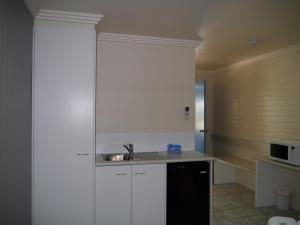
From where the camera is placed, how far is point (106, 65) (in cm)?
321

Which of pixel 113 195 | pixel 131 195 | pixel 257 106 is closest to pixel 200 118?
pixel 257 106

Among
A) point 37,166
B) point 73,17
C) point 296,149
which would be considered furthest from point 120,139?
point 296,149

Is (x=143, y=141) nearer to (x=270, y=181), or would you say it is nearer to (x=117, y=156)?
(x=117, y=156)

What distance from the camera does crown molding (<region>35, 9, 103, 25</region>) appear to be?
7.95ft

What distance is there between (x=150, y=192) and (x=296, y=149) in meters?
2.02

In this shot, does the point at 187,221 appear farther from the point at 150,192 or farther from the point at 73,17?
the point at 73,17

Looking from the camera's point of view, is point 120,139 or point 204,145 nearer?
point 120,139

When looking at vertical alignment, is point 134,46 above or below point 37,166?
above

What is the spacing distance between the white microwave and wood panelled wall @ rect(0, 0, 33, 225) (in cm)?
320

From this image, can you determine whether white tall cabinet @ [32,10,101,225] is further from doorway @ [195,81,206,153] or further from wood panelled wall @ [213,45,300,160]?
doorway @ [195,81,206,153]

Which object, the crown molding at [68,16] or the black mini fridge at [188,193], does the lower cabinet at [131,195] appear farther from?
the crown molding at [68,16]

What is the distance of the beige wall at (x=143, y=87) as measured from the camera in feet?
10.6

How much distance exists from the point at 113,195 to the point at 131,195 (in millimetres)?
208

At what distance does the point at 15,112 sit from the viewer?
6.09 feet
